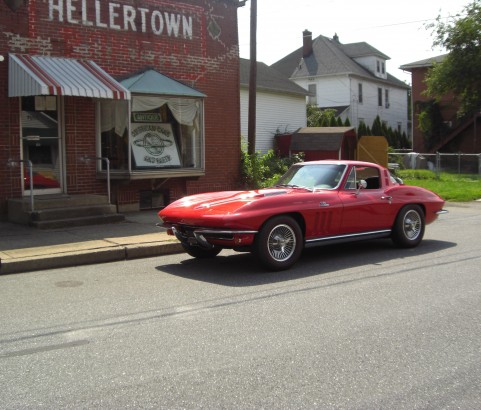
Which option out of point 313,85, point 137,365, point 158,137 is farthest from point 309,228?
point 313,85

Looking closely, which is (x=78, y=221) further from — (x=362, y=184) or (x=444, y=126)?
(x=444, y=126)

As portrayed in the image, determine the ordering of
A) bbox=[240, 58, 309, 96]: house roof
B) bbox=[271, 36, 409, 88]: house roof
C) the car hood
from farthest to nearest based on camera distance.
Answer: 1. bbox=[271, 36, 409, 88]: house roof
2. bbox=[240, 58, 309, 96]: house roof
3. the car hood

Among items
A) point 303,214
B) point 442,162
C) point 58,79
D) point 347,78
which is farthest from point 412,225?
point 347,78

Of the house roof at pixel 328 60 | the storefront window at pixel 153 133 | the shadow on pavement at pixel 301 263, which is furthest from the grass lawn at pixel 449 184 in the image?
the house roof at pixel 328 60

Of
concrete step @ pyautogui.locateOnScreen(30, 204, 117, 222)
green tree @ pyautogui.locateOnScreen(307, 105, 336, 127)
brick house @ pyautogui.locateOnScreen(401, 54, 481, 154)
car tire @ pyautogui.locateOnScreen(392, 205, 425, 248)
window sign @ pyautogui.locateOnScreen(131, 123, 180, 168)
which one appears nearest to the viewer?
car tire @ pyautogui.locateOnScreen(392, 205, 425, 248)

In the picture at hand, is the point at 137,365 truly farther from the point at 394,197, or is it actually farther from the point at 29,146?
the point at 29,146

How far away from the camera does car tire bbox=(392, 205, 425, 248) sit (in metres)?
9.36

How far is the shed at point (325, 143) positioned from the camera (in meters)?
24.5

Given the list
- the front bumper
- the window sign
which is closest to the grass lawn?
the window sign

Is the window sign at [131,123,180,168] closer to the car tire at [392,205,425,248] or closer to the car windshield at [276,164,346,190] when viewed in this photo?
the car windshield at [276,164,346,190]

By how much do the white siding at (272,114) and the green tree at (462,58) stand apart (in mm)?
7890

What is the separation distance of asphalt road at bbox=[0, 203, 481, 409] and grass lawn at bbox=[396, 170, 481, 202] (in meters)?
11.4

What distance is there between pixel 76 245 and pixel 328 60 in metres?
39.1

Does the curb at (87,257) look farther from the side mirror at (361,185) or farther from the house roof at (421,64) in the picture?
the house roof at (421,64)
